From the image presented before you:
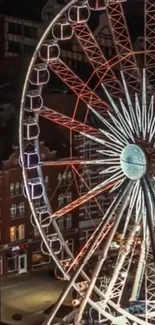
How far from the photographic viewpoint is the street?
10.6m

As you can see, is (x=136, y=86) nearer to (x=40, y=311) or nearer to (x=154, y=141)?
(x=154, y=141)

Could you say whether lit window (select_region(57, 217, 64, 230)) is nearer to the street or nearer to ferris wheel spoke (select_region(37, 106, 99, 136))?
the street

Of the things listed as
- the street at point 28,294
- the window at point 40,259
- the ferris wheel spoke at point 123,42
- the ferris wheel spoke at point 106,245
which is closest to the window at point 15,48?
the ferris wheel spoke at point 123,42

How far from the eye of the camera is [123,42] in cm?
984

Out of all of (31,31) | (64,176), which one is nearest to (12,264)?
(64,176)

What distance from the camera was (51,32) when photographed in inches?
352

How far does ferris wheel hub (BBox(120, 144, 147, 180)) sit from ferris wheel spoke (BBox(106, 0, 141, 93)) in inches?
19.8

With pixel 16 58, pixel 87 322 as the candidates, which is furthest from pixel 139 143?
pixel 16 58

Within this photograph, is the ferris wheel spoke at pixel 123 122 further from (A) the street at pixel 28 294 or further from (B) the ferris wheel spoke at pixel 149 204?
(A) the street at pixel 28 294

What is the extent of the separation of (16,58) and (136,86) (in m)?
1.56

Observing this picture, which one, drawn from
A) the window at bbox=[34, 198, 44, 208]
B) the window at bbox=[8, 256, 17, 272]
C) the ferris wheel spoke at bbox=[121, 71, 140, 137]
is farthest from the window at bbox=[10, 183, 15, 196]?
the ferris wheel spoke at bbox=[121, 71, 140, 137]

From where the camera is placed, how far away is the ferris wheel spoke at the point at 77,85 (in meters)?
9.24

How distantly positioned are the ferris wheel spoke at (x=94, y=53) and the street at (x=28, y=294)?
6.59 feet

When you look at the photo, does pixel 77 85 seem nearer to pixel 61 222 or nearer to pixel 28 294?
pixel 61 222
